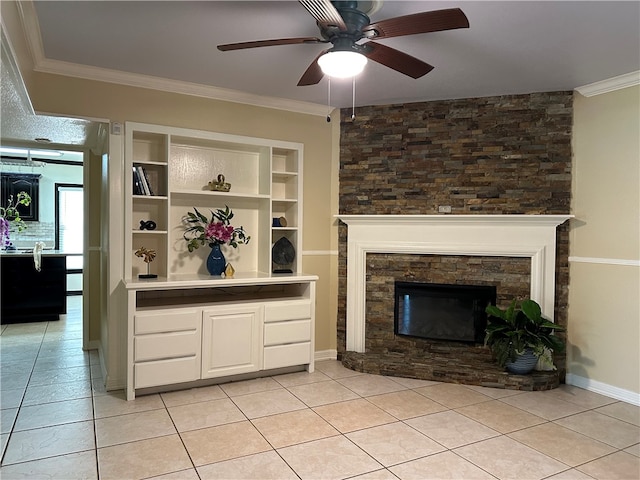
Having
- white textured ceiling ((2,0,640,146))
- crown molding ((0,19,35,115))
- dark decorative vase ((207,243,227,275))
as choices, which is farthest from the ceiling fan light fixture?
dark decorative vase ((207,243,227,275))

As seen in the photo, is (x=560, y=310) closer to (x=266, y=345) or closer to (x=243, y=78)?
(x=266, y=345)

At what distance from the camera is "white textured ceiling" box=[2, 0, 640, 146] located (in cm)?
235

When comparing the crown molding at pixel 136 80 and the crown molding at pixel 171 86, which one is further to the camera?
the crown molding at pixel 171 86

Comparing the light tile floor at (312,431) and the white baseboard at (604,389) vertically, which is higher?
the white baseboard at (604,389)

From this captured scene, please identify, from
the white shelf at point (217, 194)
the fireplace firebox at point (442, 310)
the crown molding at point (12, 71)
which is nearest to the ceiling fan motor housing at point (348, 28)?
the crown molding at point (12, 71)

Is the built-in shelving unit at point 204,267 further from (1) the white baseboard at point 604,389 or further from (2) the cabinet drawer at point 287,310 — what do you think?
(1) the white baseboard at point 604,389

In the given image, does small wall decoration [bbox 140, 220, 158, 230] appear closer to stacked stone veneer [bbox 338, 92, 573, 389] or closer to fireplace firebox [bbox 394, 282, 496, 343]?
stacked stone veneer [bbox 338, 92, 573, 389]

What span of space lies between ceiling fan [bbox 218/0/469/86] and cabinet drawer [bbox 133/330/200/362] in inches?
81.8

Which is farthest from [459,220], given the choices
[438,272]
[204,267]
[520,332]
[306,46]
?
[204,267]

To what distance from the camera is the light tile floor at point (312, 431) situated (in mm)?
2295

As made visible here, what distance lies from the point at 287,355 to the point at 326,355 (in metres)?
0.69

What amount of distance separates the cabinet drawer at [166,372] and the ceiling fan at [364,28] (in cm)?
224

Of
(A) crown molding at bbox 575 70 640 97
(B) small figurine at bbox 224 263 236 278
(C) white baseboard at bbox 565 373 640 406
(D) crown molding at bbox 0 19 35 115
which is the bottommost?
(C) white baseboard at bbox 565 373 640 406

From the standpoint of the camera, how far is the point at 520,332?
136 inches
